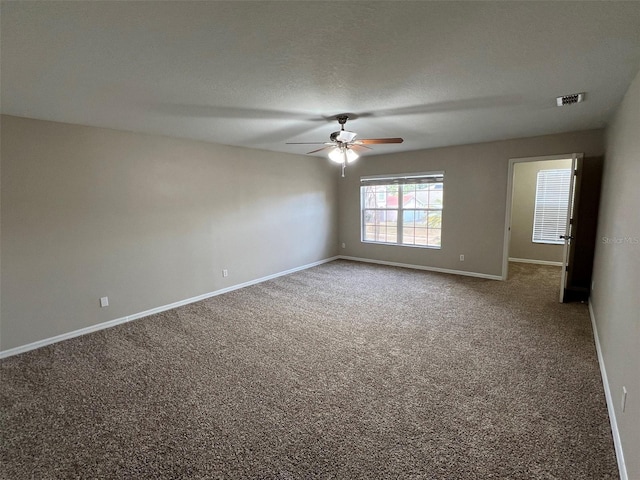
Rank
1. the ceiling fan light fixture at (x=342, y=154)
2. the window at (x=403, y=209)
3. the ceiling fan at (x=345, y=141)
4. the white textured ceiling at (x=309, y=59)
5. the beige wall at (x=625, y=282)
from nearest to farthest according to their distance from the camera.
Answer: the white textured ceiling at (x=309, y=59) → the beige wall at (x=625, y=282) → the ceiling fan at (x=345, y=141) → the ceiling fan light fixture at (x=342, y=154) → the window at (x=403, y=209)

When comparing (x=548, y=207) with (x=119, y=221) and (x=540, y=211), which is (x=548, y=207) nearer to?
(x=540, y=211)

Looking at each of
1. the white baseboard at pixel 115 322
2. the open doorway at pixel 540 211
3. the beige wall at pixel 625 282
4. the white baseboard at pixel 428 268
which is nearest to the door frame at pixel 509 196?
the white baseboard at pixel 428 268

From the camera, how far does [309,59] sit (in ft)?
6.13

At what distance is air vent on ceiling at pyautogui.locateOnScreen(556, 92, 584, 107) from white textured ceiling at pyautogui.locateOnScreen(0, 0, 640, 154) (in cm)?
7

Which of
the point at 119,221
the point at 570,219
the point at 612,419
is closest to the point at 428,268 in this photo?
the point at 570,219

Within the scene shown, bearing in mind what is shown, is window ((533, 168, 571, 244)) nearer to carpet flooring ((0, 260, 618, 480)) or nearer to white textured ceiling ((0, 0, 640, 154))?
carpet flooring ((0, 260, 618, 480))

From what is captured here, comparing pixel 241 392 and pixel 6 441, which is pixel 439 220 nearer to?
pixel 241 392

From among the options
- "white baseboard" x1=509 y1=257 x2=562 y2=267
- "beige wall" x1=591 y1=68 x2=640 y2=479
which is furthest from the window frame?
"beige wall" x1=591 y1=68 x2=640 y2=479

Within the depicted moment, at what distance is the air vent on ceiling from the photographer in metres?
2.61

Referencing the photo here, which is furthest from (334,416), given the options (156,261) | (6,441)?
(156,261)

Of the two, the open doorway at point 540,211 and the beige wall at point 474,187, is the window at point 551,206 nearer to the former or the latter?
the open doorway at point 540,211

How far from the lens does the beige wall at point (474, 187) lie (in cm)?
451

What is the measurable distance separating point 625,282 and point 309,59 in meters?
2.57

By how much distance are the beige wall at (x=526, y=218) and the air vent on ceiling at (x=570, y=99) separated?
349 centimetres
